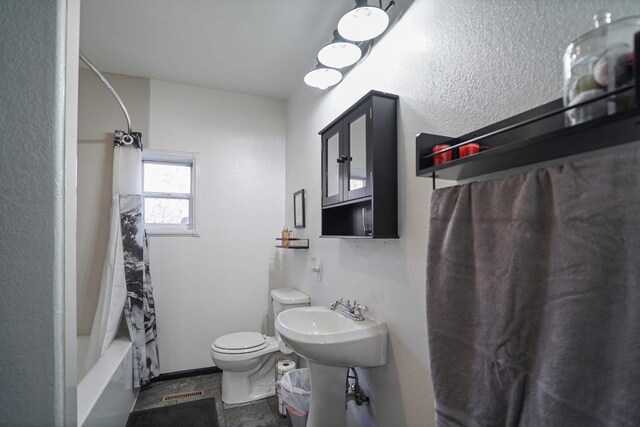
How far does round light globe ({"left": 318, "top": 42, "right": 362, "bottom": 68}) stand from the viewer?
5.52 feet

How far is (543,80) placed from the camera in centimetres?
85

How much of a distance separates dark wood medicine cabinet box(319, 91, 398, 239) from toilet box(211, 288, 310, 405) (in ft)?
3.73

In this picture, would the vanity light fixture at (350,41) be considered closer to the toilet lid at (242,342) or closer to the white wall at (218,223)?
the white wall at (218,223)

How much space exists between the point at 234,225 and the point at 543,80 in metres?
2.61

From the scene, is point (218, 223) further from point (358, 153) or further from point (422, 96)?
point (422, 96)

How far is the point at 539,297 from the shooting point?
69cm

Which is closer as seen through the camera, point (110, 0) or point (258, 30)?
point (110, 0)

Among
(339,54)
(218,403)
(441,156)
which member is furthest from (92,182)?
(441,156)

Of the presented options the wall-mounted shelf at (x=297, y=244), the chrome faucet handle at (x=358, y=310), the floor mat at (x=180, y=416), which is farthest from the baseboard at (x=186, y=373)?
the chrome faucet handle at (x=358, y=310)

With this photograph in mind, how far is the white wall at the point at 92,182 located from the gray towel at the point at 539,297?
2.74 metres

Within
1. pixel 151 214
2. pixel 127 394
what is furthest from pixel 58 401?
pixel 151 214

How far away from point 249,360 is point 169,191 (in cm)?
175

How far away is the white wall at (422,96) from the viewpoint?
2.85 feet

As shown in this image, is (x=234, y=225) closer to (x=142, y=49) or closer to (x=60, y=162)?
(x=142, y=49)
